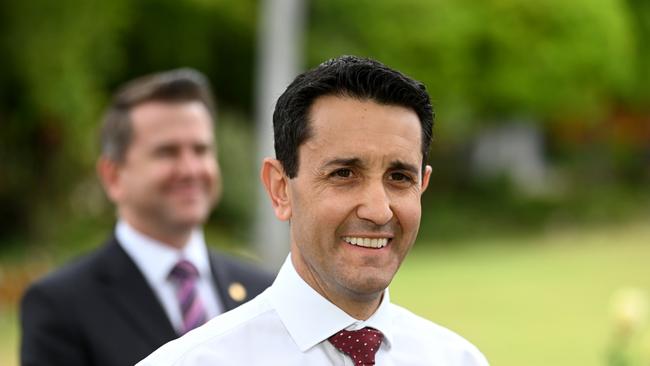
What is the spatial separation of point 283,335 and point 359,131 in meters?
0.53

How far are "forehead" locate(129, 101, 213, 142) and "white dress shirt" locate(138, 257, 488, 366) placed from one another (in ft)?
6.66

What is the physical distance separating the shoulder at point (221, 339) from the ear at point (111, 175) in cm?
212

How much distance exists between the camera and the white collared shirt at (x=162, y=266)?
432cm

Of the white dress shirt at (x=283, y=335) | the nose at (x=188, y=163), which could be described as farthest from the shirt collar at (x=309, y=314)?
the nose at (x=188, y=163)

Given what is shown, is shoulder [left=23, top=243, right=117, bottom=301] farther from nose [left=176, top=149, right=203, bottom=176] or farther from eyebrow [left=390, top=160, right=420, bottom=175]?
eyebrow [left=390, top=160, right=420, bottom=175]

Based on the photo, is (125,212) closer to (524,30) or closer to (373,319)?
(373,319)

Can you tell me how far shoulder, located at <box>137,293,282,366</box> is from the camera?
2.45 m

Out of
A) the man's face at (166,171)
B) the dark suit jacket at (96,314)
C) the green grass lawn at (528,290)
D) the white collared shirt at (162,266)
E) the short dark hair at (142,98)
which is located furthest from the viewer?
the green grass lawn at (528,290)

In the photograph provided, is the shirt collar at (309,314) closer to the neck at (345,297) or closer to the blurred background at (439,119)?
the neck at (345,297)

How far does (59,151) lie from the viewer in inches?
773

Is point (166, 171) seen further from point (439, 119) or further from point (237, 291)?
point (439, 119)

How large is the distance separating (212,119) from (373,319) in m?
2.54

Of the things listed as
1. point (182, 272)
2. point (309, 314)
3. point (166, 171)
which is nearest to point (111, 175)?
point (166, 171)

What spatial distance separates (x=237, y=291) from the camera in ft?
14.1
